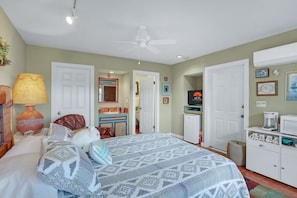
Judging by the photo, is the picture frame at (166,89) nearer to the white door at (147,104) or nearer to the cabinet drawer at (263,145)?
the white door at (147,104)

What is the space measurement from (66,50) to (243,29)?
360cm

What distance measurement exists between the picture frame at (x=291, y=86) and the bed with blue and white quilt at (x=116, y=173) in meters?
1.89

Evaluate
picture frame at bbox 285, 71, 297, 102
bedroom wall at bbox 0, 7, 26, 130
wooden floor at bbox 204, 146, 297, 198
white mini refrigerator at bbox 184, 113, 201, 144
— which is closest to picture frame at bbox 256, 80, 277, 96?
picture frame at bbox 285, 71, 297, 102

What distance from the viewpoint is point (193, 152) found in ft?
5.90

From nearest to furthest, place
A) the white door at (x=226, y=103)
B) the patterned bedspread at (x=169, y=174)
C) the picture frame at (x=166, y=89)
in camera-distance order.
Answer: the patterned bedspread at (x=169, y=174), the white door at (x=226, y=103), the picture frame at (x=166, y=89)

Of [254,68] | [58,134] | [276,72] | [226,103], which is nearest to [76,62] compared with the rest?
[58,134]

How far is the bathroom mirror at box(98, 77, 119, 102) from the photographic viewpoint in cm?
456

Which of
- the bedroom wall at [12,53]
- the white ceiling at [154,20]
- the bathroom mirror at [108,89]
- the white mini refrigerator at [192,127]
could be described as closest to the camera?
the white ceiling at [154,20]

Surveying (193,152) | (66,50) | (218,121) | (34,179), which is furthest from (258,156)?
(66,50)

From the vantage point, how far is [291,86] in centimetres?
248

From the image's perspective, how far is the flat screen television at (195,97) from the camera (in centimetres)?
430

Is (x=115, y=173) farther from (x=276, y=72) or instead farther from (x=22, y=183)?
(x=276, y=72)

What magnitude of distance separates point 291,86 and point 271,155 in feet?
3.82

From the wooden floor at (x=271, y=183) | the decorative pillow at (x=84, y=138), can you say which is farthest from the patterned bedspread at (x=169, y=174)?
the wooden floor at (x=271, y=183)
